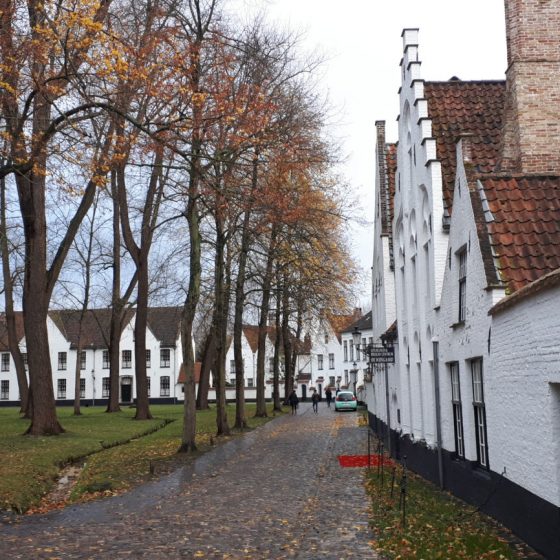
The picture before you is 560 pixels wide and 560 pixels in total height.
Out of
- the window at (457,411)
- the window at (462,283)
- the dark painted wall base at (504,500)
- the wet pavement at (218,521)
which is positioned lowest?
the wet pavement at (218,521)

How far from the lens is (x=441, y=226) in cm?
1502

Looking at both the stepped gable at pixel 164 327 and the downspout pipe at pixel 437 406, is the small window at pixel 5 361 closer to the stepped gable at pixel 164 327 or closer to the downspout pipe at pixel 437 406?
the stepped gable at pixel 164 327

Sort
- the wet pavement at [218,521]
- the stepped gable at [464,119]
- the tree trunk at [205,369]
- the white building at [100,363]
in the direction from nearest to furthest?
the wet pavement at [218,521]
the stepped gable at [464,119]
the tree trunk at [205,369]
the white building at [100,363]

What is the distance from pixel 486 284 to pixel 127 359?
3021 inches

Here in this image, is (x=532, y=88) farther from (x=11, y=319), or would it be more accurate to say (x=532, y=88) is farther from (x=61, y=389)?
(x=61, y=389)

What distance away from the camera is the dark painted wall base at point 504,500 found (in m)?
7.99

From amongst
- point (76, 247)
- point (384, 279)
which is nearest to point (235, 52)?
point (384, 279)

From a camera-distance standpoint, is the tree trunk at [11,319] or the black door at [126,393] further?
the black door at [126,393]

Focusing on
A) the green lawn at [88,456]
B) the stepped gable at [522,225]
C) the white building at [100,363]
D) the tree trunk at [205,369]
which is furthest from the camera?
the white building at [100,363]

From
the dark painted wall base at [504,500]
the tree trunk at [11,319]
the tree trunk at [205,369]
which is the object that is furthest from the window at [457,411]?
the tree trunk at [11,319]

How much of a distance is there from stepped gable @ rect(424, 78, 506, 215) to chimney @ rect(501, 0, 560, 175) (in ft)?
3.27

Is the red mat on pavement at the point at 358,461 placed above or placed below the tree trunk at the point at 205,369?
below

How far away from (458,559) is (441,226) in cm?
810

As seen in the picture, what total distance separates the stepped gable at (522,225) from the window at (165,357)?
2981 inches
